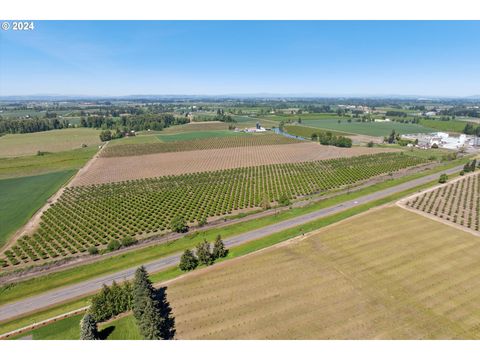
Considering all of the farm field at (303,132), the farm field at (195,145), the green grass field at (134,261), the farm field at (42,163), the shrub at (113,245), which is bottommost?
the green grass field at (134,261)

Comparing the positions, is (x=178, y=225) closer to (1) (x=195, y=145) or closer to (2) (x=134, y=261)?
(2) (x=134, y=261)

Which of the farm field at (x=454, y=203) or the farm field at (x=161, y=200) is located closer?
the farm field at (x=161, y=200)

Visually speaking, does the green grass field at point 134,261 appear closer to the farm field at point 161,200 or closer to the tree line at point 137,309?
the tree line at point 137,309

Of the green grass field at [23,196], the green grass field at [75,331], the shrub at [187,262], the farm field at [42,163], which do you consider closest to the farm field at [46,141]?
the farm field at [42,163]

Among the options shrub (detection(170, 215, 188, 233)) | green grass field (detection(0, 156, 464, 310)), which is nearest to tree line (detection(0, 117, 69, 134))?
shrub (detection(170, 215, 188, 233))

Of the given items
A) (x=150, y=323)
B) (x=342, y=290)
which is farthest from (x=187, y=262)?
(x=342, y=290)

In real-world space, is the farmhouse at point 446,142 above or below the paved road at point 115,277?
above

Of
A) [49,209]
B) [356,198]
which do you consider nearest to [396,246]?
[356,198]
